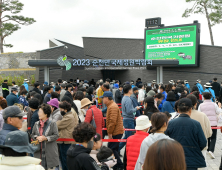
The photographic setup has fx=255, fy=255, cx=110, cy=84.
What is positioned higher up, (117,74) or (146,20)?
(146,20)

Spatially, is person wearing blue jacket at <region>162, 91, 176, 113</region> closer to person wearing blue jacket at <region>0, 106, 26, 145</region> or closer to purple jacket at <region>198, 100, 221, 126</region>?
purple jacket at <region>198, 100, 221, 126</region>

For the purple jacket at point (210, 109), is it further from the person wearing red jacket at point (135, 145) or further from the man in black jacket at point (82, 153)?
the man in black jacket at point (82, 153)

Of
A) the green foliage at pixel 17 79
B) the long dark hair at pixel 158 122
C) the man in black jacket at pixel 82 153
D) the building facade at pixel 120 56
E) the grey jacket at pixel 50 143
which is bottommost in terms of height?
the grey jacket at pixel 50 143

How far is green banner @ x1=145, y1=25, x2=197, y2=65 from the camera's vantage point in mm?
22141

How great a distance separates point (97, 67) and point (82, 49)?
1031 cm

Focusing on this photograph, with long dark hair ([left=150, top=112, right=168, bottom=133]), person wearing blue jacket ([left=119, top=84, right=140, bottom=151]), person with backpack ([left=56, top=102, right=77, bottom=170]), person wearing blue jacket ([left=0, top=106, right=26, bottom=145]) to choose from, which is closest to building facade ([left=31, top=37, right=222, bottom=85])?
person wearing blue jacket ([left=119, top=84, right=140, bottom=151])

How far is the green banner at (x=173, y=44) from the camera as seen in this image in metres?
22.1

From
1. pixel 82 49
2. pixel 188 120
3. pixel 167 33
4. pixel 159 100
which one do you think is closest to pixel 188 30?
pixel 167 33

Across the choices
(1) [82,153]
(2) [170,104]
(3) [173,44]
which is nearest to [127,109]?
(2) [170,104]

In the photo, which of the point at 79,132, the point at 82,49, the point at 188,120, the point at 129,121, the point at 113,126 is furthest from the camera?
the point at 82,49

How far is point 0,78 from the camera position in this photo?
2516cm

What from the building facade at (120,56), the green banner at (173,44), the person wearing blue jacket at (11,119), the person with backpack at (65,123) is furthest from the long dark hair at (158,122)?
the green banner at (173,44)

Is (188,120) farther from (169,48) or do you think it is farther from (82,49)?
(82,49)

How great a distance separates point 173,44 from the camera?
22859 millimetres
